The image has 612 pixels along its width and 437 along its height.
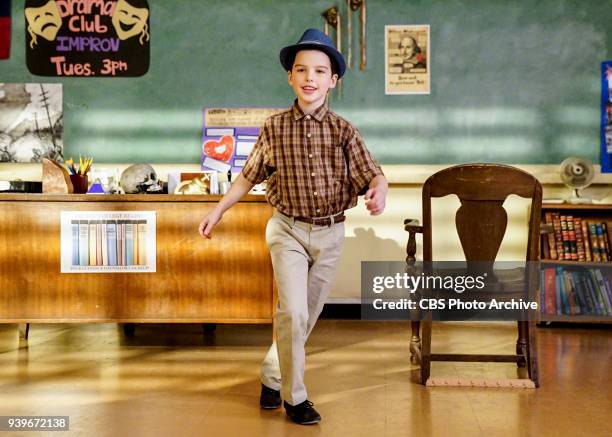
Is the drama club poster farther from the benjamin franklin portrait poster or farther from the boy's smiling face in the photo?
the boy's smiling face

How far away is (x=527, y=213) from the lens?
530 centimetres

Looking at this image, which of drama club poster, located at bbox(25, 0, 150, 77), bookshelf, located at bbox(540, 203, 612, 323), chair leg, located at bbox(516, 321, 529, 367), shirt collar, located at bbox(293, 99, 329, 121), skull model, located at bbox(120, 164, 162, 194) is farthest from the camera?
drama club poster, located at bbox(25, 0, 150, 77)

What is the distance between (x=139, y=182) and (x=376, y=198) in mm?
1900

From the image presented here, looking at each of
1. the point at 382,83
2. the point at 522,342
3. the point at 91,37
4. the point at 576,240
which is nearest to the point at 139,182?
the point at 91,37

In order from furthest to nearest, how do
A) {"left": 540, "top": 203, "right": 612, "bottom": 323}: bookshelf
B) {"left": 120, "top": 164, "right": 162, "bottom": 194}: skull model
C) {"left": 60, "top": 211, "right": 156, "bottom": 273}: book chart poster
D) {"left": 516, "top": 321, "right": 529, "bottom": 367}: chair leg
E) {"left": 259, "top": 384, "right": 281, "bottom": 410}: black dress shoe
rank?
1. {"left": 540, "top": 203, "right": 612, "bottom": 323}: bookshelf
2. {"left": 120, "top": 164, "right": 162, "bottom": 194}: skull model
3. {"left": 60, "top": 211, "right": 156, "bottom": 273}: book chart poster
4. {"left": 516, "top": 321, "right": 529, "bottom": 367}: chair leg
5. {"left": 259, "top": 384, "right": 281, "bottom": 410}: black dress shoe

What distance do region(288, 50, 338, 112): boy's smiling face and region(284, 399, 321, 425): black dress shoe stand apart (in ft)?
3.73

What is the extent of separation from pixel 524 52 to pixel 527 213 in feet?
3.74

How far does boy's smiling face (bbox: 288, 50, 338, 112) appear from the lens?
2.75 metres

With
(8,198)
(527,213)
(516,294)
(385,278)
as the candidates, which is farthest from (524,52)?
(8,198)

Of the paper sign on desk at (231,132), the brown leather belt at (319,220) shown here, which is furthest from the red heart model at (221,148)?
the brown leather belt at (319,220)

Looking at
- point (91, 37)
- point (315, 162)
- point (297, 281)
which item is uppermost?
point (91, 37)

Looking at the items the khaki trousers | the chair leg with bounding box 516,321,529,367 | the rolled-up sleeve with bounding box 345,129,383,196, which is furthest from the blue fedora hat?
the chair leg with bounding box 516,321,529,367

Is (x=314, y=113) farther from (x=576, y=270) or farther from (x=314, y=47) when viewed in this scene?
(x=576, y=270)

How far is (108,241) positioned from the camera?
154 inches
